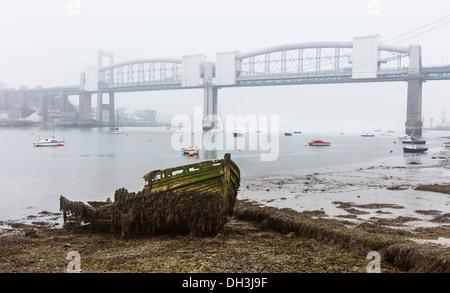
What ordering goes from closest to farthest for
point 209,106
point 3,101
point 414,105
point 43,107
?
1. point 414,105
2. point 209,106
3. point 43,107
4. point 3,101

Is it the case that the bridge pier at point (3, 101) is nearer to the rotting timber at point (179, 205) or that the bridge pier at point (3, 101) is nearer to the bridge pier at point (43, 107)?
the bridge pier at point (43, 107)

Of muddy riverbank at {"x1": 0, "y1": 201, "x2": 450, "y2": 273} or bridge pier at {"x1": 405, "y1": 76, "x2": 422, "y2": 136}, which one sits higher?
bridge pier at {"x1": 405, "y1": 76, "x2": 422, "y2": 136}

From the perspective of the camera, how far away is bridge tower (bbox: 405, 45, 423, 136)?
104188 mm

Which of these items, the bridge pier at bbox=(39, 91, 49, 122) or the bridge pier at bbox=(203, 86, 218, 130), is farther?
the bridge pier at bbox=(39, 91, 49, 122)

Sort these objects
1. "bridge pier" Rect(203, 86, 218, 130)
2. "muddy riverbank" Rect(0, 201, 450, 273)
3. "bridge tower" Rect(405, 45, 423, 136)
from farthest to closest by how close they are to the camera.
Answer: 1. "bridge pier" Rect(203, 86, 218, 130)
2. "bridge tower" Rect(405, 45, 423, 136)
3. "muddy riverbank" Rect(0, 201, 450, 273)

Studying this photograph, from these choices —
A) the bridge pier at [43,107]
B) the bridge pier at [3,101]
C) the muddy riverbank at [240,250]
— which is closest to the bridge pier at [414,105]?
the muddy riverbank at [240,250]

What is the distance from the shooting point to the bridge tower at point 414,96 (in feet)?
342

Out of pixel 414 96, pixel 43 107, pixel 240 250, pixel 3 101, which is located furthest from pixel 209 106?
pixel 3 101

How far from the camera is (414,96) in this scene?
105 m

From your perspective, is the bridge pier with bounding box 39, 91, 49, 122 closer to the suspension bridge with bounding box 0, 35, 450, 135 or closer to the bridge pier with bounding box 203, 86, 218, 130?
the suspension bridge with bounding box 0, 35, 450, 135

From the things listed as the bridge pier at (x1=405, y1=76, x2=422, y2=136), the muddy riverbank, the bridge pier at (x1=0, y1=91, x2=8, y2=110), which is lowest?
the muddy riverbank

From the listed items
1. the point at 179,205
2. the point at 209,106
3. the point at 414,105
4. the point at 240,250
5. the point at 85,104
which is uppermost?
the point at 85,104

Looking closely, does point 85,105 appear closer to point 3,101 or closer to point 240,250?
point 3,101

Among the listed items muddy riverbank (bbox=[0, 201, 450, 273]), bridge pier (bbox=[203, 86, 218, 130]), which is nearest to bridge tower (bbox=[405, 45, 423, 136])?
bridge pier (bbox=[203, 86, 218, 130])
